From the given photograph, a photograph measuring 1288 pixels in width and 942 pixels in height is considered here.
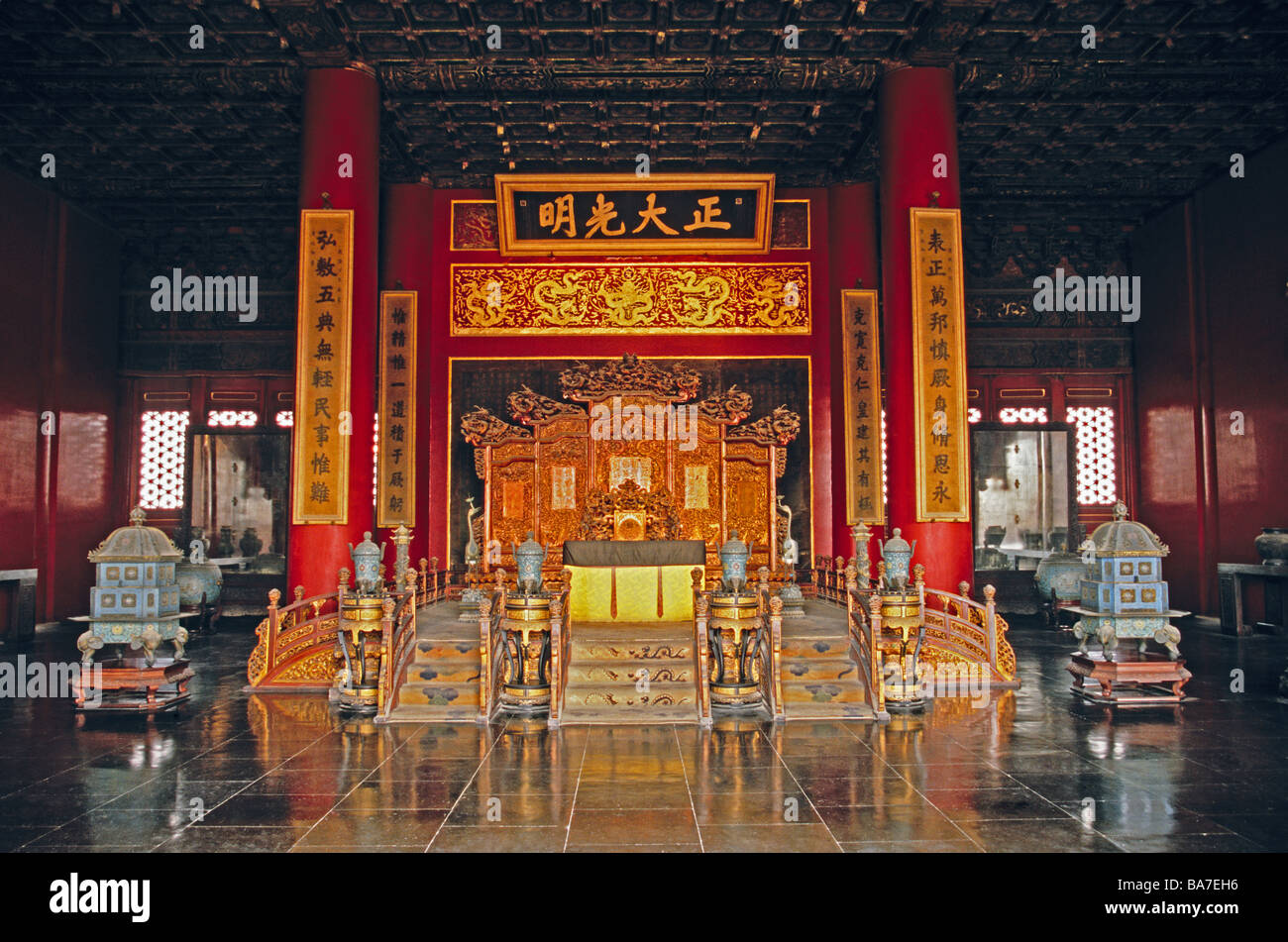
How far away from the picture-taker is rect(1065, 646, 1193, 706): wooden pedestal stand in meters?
5.52

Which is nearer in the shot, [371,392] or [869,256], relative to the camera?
[371,392]

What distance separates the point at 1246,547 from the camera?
916 centimetres

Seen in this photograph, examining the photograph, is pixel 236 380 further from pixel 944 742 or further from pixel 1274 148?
pixel 1274 148

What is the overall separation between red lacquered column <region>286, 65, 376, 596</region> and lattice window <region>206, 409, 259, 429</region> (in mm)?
4442

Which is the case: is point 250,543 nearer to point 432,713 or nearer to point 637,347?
point 637,347

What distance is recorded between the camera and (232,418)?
436 inches

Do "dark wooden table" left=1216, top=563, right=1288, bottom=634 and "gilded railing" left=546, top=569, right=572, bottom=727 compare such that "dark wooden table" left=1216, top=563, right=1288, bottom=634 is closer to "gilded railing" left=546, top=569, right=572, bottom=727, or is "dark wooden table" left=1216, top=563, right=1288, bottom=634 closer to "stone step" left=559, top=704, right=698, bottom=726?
"stone step" left=559, top=704, right=698, bottom=726

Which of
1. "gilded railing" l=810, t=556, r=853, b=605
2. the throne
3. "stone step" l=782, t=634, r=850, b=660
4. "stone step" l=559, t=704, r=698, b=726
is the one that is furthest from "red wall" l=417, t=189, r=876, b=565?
"stone step" l=559, t=704, r=698, b=726

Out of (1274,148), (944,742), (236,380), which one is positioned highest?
(1274,148)

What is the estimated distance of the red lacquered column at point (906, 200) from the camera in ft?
23.7

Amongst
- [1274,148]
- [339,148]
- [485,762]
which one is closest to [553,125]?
[339,148]

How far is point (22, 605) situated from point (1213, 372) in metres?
13.8

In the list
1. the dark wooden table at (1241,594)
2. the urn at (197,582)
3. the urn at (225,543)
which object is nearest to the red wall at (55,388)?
the urn at (225,543)

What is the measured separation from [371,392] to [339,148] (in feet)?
7.27
